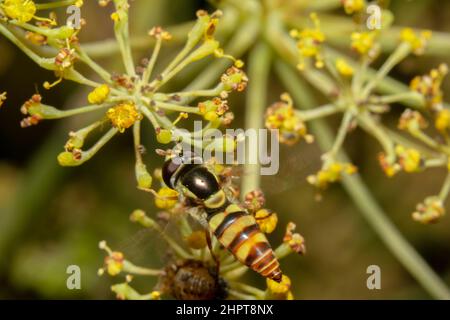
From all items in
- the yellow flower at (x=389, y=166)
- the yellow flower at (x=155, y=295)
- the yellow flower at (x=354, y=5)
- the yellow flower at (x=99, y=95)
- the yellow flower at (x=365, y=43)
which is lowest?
the yellow flower at (x=155, y=295)

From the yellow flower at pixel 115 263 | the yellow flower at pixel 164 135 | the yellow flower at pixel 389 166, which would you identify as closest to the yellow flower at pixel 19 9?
the yellow flower at pixel 164 135

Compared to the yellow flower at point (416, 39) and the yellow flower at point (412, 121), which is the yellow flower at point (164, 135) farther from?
the yellow flower at point (416, 39)

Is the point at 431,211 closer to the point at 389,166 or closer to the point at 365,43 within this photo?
the point at 389,166

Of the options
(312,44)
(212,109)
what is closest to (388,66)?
(312,44)

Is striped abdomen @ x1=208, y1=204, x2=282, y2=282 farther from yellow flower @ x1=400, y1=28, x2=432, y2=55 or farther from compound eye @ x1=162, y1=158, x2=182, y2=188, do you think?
yellow flower @ x1=400, y1=28, x2=432, y2=55

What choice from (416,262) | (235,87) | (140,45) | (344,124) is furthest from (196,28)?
(416,262)

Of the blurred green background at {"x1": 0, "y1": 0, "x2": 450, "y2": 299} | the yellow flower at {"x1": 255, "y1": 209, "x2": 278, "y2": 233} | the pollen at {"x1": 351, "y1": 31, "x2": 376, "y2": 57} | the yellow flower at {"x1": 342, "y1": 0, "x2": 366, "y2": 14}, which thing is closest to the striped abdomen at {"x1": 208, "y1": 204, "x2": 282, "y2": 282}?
the yellow flower at {"x1": 255, "y1": 209, "x2": 278, "y2": 233}
